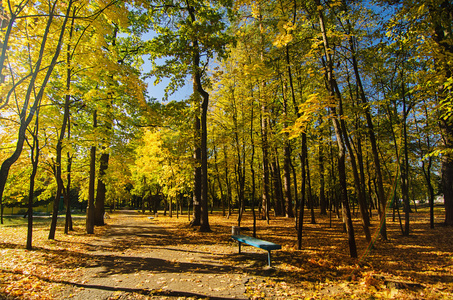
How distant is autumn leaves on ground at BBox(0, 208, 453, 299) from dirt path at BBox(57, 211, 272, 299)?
0.02 m

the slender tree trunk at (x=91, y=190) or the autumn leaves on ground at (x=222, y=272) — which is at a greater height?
the slender tree trunk at (x=91, y=190)

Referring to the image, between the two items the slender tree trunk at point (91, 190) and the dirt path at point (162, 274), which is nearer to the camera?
the dirt path at point (162, 274)

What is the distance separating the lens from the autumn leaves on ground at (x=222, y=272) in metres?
3.99

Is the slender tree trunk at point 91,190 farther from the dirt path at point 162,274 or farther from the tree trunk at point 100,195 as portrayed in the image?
the dirt path at point 162,274

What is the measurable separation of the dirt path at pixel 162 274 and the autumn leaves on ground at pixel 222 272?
0.02 metres

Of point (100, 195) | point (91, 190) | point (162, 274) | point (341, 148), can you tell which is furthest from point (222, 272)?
point (100, 195)

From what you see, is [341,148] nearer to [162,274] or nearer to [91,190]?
[162,274]

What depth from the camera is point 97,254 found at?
22.9ft

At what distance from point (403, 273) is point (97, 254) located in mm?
7965

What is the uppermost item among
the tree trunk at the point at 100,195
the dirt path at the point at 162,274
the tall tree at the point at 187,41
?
the tall tree at the point at 187,41

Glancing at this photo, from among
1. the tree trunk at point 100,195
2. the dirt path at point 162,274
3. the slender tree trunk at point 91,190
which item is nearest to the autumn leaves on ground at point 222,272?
the dirt path at point 162,274

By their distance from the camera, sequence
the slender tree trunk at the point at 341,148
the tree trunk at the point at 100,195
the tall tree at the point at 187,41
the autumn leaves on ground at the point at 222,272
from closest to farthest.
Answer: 1. the autumn leaves on ground at the point at 222,272
2. the slender tree trunk at the point at 341,148
3. the tall tree at the point at 187,41
4. the tree trunk at the point at 100,195

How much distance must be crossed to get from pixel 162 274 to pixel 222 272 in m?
1.32

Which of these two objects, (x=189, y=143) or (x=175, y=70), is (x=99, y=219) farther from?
(x=175, y=70)
